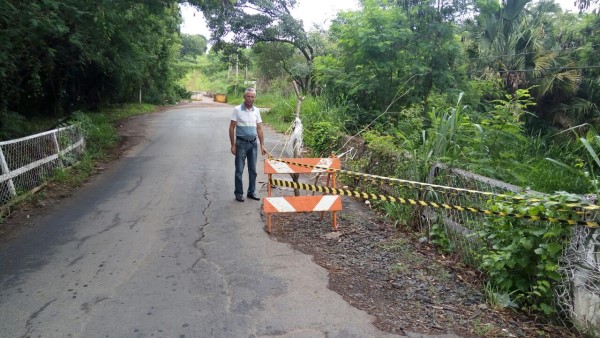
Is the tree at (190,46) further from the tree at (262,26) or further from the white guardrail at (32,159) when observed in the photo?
the white guardrail at (32,159)

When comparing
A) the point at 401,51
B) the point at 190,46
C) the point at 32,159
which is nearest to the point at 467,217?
the point at 401,51

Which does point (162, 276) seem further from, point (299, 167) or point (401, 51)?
point (401, 51)

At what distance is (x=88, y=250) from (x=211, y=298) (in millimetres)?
2095

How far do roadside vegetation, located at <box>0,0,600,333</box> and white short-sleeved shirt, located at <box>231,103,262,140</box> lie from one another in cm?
224

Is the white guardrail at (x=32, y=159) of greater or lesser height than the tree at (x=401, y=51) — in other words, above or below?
below

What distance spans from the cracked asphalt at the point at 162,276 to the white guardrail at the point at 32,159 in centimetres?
77

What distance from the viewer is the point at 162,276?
4.44 meters

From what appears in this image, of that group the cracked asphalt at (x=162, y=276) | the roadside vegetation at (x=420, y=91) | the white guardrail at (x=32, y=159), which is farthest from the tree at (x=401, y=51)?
the white guardrail at (x=32, y=159)

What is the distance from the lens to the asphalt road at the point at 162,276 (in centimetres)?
354

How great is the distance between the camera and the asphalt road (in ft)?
11.6

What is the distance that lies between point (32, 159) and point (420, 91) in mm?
8220

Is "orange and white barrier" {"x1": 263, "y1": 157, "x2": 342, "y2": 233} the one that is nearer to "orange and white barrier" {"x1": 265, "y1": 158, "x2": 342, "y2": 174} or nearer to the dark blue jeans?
"orange and white barrier" {"x1": 265, "y1": 158, "x2": 342, "y2": 174}

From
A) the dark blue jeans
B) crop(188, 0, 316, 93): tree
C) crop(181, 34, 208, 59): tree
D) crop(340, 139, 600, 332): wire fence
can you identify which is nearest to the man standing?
the dark blue jeans

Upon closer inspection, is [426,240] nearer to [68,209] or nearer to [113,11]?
[68,209]
